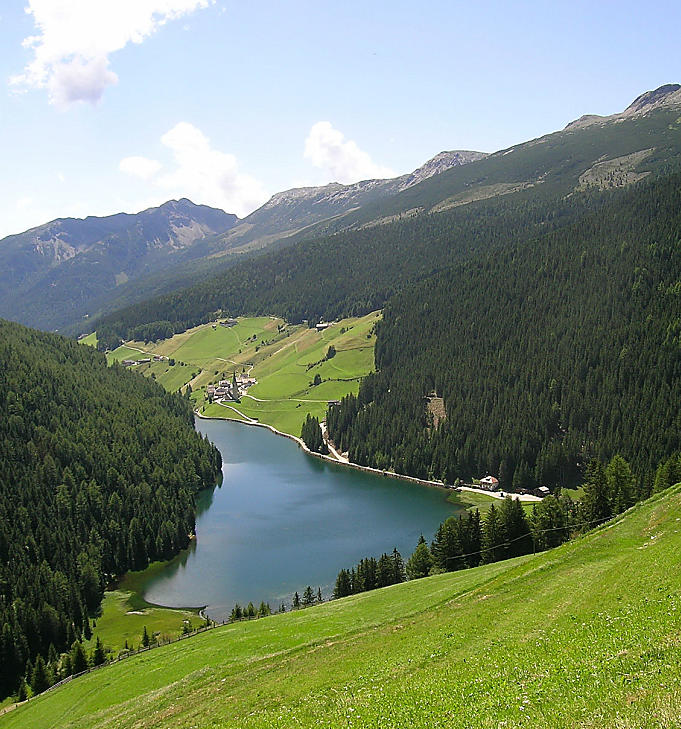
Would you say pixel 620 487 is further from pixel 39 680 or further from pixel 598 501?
pixel 39 680

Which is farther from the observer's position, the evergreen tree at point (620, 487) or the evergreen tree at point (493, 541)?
the evergreen tree at point (620, 487)

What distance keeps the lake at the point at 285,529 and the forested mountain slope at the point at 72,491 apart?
22.8ft

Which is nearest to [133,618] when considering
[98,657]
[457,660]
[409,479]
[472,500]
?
[98,657]

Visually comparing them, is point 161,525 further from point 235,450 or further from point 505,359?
point 505,359

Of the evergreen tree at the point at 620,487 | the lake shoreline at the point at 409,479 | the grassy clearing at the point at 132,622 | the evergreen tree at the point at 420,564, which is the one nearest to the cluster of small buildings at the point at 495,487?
the lake shoreline at the point at 409,479

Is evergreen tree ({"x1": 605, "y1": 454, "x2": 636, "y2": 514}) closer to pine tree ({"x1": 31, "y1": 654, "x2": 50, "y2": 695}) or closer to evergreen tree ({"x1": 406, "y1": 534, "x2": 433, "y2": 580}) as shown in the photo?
evergreen tree ({"x1": 406, "y1": 534, "x2": 433, "y2": 580})

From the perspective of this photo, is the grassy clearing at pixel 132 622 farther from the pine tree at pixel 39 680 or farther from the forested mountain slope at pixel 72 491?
the pine tree at pixel 39 680

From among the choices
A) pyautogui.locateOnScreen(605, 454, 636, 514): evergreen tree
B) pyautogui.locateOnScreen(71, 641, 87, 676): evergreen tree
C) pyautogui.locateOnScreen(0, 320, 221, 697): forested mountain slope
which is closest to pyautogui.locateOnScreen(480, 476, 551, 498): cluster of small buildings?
pyautogui.locateOnScreen(605, 454, 636, 514): evergreen tree

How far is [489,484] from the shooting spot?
12738 cm

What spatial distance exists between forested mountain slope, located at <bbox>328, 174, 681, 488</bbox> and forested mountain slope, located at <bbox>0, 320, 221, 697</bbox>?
47.1 meters

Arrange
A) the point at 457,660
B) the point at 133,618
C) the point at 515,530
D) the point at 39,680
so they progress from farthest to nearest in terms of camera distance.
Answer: the point at 133,618 < the point at 515,530 < the point at 39,680 < the point at 457,660

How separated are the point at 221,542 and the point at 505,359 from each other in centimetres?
8924

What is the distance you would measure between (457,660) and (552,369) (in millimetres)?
129849

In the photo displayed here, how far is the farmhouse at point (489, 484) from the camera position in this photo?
127 metres
